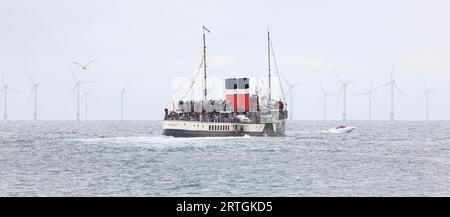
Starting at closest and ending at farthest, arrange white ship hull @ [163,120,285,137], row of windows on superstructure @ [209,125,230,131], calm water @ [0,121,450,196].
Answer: calm water @ [0,121,450,196]
white ship hull @ [163,120,285,137]
row of windows on superstructure @ [209,125,230,131]

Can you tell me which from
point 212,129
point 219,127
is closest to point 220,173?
point 212,129

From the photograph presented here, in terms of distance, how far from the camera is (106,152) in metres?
97.6

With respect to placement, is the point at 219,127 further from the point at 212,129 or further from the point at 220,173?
the point at 220,173

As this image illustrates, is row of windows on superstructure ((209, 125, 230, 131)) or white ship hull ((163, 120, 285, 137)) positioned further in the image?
row of windows on superstructure ((209, 125, 230, 131))

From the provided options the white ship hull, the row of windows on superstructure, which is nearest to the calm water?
the white ship hull

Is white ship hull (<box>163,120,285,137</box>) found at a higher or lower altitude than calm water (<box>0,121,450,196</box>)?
higher

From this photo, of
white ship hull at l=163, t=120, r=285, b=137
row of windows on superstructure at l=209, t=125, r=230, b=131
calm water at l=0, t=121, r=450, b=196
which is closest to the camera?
calm water at l=0, t=121, r=450, b=196

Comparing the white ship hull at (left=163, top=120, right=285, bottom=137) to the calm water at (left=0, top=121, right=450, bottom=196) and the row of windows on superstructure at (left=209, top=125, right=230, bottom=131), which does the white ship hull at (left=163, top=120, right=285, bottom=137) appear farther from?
the calm water at (left=0, top=121, right=450, bottom=196)

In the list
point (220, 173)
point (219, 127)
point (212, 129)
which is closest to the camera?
point (220, 173)

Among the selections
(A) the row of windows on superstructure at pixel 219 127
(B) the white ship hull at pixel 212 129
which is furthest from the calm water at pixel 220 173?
(A) the row of windows on superstructure at pixel 219 127

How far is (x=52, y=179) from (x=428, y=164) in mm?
45224
